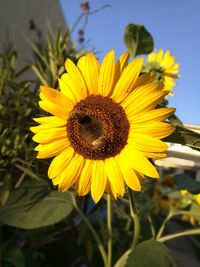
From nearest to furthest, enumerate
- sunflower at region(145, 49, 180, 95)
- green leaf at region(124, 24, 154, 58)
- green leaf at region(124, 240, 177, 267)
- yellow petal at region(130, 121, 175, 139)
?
yellow petal at region(130, 121, 175, 139) < green leaf at region(124, 240, 177, 267) < green leaf at region(124, 24, 154, 58) < sunflower at region(145, 49, 180, 95)

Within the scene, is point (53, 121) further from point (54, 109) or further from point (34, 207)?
point (34, 207)

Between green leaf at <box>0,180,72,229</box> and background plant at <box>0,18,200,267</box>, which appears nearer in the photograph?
Result: background plant at <box>0,18,200,267</box>

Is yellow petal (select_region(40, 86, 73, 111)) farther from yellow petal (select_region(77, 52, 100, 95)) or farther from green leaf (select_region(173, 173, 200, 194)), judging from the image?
green leaf (select_region(173, 173, 200, 194))

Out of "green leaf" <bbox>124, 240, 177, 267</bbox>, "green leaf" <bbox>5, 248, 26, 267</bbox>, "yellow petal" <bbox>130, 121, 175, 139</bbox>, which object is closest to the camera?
"yellow petal" <bbox>130, 121, 175, 139</bbox>

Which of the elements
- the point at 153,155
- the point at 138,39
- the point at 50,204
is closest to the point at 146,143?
the point at 153,155

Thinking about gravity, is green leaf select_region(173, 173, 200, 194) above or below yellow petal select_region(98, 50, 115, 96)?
below

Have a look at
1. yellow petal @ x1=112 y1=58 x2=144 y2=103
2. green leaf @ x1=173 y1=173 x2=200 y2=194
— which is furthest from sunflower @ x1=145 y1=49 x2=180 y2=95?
yellow petal @ x1=112 y1=58 x2=144 y2=103

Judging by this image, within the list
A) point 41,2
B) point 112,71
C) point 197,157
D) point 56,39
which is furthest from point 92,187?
point 41,2
